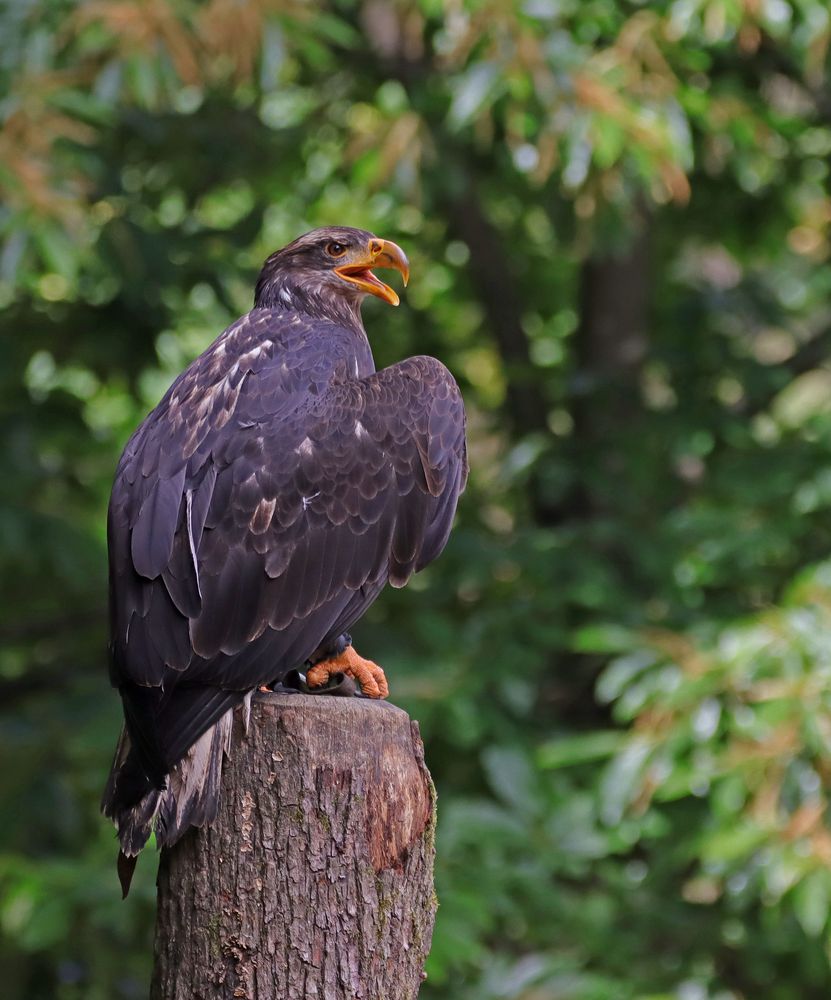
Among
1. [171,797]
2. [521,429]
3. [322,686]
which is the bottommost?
[521,429]

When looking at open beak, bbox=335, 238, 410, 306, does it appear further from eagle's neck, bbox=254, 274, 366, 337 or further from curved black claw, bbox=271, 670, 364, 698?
curved black claw, bbox=271, 670, 364, 698

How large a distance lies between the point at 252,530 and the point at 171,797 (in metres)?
0.65

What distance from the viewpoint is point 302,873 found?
338cm

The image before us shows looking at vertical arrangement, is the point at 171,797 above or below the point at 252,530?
below

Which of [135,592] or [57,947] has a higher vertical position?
A: [135,592]

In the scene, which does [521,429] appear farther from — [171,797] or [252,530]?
[171,797]

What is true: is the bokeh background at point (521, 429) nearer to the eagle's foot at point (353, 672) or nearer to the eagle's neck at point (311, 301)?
the eagle's neck at point (311, 301)

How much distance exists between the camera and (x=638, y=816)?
20.0 feet

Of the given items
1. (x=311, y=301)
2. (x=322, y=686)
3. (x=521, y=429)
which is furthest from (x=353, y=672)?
(x=521, y=429)

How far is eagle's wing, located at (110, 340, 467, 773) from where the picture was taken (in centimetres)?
348

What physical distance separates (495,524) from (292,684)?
3.95m

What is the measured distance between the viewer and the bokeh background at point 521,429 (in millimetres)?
5738

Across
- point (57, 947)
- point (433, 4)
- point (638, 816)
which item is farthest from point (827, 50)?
point (57, 947)

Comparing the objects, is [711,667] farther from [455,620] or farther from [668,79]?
[668,79]
